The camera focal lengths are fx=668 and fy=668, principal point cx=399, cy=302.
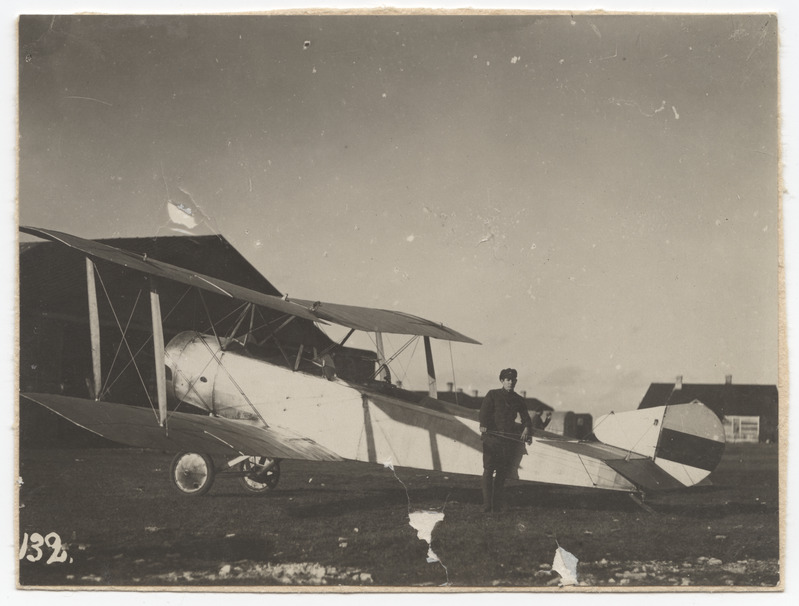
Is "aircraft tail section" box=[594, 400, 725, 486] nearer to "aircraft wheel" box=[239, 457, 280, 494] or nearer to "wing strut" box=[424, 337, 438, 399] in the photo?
"wing strut" box=[424, 337, 438, 399]

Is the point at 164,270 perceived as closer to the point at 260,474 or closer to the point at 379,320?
the point at 379,320

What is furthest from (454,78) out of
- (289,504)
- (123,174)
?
(289,504)

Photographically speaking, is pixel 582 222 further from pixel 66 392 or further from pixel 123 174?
pixel 66 392

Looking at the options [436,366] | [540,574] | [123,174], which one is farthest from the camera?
[436,366]

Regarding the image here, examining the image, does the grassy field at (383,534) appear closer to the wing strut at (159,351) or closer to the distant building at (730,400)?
the distant building at (730,400)

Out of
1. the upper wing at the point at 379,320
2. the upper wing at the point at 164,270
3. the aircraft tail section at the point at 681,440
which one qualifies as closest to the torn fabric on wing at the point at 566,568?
the aircraft tail section at the point at 681,440
